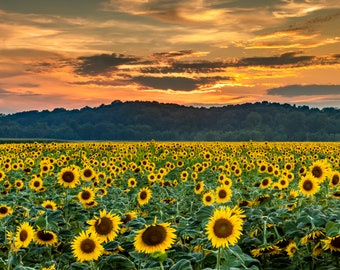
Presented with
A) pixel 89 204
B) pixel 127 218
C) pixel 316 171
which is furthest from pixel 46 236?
pixel 316 171

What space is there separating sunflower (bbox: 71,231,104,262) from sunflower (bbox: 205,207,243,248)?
1089mm

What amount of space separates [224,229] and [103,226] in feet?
4.60

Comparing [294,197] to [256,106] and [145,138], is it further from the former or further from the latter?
[256,106]

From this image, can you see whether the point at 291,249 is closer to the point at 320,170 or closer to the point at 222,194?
the point at 222,194

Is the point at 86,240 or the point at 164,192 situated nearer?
the point at 86,240

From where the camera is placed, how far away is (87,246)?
14.0 ft

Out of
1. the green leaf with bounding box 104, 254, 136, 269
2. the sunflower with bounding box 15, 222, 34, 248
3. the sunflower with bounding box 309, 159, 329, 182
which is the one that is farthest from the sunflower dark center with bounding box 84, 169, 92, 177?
the green leaf with bounding box 104, 254, 136, 269

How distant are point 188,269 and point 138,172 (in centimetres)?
1155

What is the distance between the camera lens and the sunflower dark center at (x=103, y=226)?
4594 millimetres

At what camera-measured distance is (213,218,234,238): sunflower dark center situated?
360 centimetres

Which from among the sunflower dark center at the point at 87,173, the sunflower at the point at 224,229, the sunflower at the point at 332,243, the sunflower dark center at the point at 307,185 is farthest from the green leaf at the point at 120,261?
the sunflower dark center at the point at 87,173

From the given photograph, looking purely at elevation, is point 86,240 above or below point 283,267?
above

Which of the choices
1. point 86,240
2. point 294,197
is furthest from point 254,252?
point 294,197

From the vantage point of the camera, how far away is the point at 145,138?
443 ft
